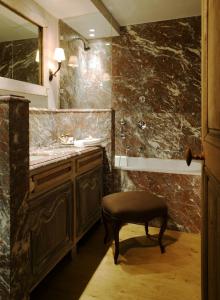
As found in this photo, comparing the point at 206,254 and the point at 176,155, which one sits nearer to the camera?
the point at 206,254

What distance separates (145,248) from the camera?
2.17 meters

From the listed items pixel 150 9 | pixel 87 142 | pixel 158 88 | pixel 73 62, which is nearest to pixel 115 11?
pixel 150 9

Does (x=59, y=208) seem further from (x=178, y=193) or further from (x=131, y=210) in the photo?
(x=178, y=193)

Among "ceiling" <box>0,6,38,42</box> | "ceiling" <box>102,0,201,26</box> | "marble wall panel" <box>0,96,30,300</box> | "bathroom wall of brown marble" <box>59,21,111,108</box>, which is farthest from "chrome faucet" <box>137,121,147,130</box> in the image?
"marble wall panel" <box>0,96,30,300</box>

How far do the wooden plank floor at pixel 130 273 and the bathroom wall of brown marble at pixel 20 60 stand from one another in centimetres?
164

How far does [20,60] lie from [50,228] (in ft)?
4.95

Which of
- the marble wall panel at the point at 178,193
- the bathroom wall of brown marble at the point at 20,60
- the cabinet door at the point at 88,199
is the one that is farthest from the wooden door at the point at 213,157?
the bathroom wall of brown marble at the point at 20,60

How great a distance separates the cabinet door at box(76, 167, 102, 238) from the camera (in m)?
2.07

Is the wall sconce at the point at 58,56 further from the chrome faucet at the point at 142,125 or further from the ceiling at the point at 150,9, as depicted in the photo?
the chrome faucet at the point at 142,125

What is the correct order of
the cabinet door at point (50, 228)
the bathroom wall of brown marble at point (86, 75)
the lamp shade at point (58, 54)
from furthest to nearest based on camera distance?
the bathroom wall of brown marble at point (86, 75), the lamp shade at point (58, 54), the cabinet door at point (50, 228)

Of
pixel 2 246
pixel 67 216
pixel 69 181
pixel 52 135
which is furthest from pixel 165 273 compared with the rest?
pixel 52 135

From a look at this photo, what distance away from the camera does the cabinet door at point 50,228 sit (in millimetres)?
1450

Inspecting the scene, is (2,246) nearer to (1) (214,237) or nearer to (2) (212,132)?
(1) (214,237)

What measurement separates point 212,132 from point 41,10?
2.37 m
